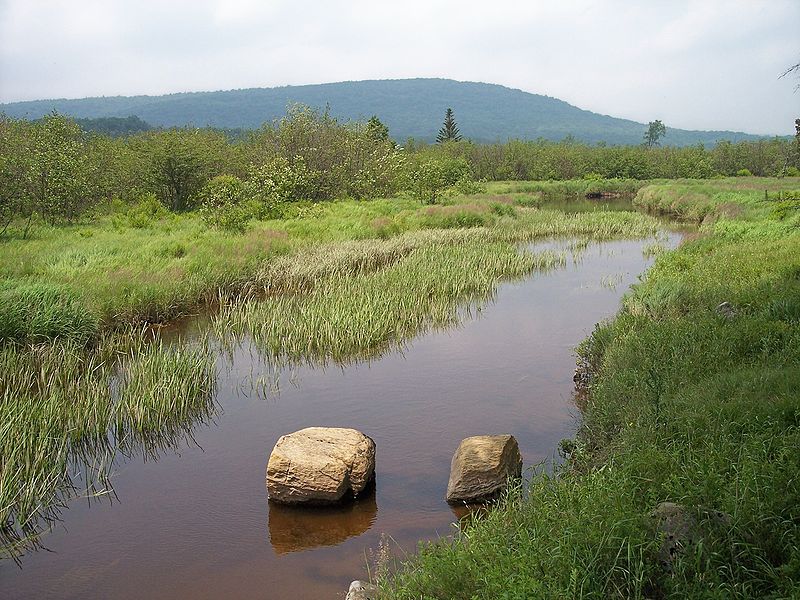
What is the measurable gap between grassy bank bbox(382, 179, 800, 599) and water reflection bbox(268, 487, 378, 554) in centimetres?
116

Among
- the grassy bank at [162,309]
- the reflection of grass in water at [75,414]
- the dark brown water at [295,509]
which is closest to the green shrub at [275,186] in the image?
the grassy bank at [162,309]

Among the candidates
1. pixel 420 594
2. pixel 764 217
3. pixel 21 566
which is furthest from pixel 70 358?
pixel 764 217

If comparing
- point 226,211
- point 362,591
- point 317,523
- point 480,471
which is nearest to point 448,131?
point 226,211

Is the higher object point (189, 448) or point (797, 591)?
point (797, 591)

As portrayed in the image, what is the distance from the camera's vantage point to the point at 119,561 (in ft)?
22.8

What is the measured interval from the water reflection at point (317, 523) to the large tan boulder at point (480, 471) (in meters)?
1.01

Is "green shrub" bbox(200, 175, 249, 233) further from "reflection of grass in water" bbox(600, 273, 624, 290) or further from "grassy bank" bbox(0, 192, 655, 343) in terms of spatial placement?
"reflection of grass in water" bbox(600, 273, 624, 290)

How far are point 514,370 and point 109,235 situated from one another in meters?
17.6

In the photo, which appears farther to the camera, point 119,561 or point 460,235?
point 460,235

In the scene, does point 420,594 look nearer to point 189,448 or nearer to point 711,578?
point 711,578

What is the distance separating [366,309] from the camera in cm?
1512

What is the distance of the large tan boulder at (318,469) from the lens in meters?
7.84

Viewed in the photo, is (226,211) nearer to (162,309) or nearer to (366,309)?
(162,309)

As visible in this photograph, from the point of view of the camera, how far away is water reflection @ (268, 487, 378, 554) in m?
7.26
